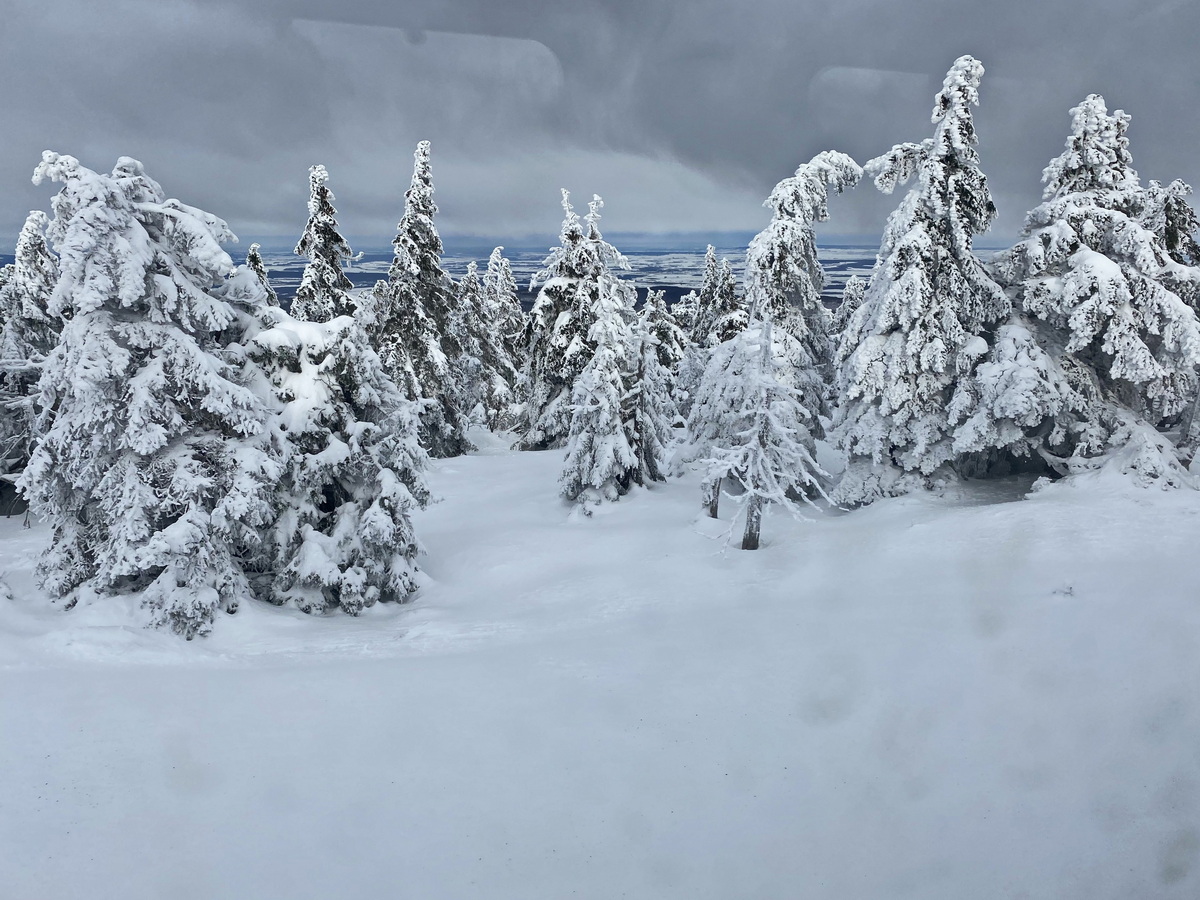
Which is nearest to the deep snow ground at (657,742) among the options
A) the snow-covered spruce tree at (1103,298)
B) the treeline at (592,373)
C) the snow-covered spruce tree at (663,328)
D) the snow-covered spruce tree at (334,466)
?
the snow-covered spruce tree at (334,466)

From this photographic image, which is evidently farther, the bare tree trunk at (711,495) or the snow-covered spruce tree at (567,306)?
the snow-covered spruce tree at (567,306)

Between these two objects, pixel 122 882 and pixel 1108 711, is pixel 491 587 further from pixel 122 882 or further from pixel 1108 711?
pixel 1108 711

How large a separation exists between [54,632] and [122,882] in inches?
255

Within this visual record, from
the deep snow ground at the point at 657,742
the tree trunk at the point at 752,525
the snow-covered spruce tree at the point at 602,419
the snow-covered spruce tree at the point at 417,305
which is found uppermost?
the snow-covered spruce tree at the point at 417,305

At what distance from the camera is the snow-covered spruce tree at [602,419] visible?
2170 centimetres

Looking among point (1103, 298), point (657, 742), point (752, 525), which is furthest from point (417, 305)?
point (1103, 298)

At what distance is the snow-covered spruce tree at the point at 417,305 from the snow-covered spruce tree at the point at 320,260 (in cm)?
209

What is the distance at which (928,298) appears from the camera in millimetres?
18359

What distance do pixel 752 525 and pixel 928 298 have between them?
805 cm

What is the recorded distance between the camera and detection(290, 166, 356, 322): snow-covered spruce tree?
27.7 metres

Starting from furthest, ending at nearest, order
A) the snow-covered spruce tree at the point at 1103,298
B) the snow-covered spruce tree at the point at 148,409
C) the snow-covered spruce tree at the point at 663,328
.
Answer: the snow-covered spruce tree at the point at 663,328 → the snow-covered spruce tree at the point at 1103,298 → the snow-covered spruce tree at the point at 148,409

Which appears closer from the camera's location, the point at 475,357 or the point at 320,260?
the point at 320,260

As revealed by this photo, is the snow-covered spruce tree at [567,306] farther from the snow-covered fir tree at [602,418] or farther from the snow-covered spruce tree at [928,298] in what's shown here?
the snow-covered spruce tree at [928,298]

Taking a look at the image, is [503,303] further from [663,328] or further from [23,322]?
[23,322]
